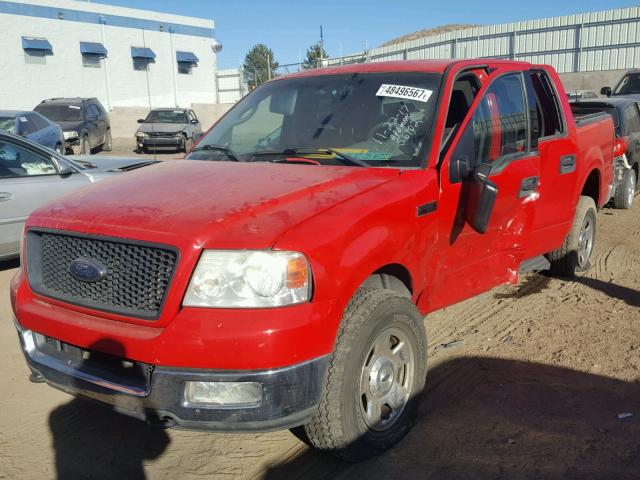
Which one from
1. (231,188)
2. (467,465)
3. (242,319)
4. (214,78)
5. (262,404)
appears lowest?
(467,465)

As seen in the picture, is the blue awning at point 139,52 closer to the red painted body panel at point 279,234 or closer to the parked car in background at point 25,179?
the parked car in background at point 25,179

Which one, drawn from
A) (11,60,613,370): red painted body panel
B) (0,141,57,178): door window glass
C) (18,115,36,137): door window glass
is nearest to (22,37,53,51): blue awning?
(18,115,36,137): door window glass

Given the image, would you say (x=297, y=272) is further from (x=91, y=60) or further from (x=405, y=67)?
(x=91, y=60)

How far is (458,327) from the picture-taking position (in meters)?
4.81

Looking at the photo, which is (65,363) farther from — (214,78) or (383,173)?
(214,78)

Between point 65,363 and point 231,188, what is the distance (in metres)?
1.15

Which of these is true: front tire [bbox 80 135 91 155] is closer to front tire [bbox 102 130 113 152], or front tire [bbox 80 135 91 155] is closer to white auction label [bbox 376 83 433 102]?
front tire [bbox 102 130 113 152]

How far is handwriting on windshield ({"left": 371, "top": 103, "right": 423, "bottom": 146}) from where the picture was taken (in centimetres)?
367

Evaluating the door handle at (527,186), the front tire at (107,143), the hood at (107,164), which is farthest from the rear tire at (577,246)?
the front tire at (107,143)

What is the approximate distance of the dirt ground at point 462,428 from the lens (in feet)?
9.79

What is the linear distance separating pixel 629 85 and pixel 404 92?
14175 millimetres

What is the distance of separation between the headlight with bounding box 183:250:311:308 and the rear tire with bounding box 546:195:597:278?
150 inches

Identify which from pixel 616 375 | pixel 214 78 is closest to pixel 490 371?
pixel 616 375

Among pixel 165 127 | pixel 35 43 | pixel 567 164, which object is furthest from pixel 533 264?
pixel 35 43
